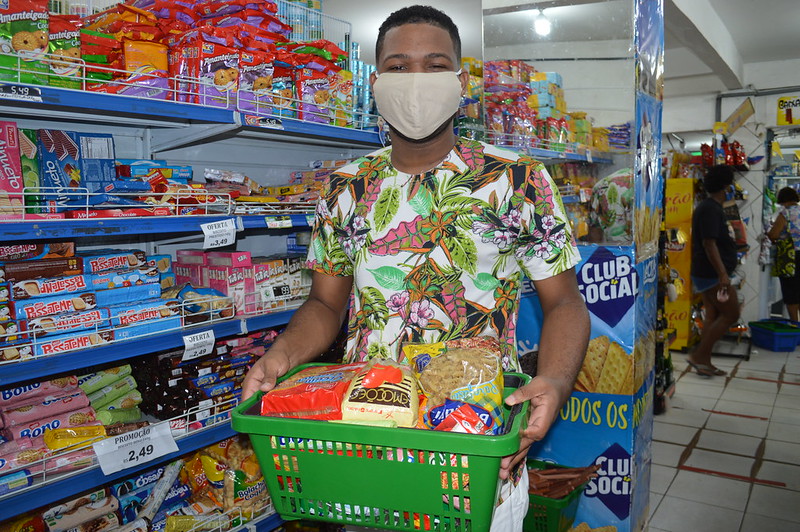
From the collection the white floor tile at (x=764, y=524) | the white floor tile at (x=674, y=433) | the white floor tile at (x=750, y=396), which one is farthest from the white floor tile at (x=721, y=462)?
the white floor tile at (x=750, y=396)

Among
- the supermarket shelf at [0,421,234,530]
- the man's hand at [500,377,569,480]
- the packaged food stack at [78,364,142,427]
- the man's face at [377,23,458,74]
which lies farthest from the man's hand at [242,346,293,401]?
the packaged food stack at [78,364,142,427]

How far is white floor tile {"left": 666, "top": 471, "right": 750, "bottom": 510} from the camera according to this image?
3.98 m

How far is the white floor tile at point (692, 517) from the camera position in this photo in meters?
3.65

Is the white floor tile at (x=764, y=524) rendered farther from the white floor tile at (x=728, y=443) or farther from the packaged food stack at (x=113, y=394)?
the packaged food stack at (x=113, y=394)

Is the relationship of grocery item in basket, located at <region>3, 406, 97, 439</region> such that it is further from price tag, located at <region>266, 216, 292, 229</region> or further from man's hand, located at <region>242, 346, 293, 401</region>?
man's hand, located at <region>242, 346, 293, 401</region>

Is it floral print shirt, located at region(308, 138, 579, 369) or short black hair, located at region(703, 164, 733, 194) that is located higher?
short black hair, located at region(703, 164, 733, 194)

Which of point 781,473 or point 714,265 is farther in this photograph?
point 714,265

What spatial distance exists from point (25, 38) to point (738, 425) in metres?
5.79

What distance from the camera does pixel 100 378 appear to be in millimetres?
2521

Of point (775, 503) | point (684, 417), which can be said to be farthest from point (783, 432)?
point (775, 503)

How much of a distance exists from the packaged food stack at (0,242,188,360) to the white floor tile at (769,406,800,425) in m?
5.37

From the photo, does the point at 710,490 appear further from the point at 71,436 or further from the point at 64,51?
the point at 64,51

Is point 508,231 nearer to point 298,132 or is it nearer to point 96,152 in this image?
point 298,132

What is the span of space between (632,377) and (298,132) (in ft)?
6.40
